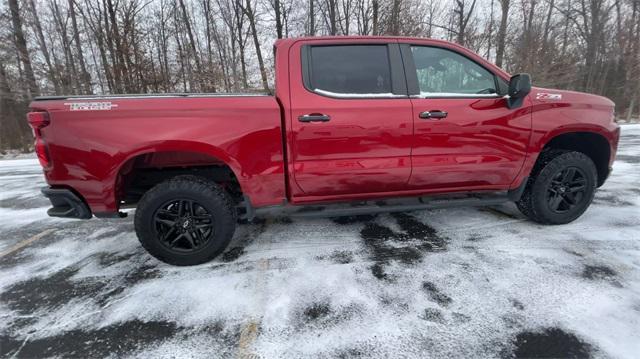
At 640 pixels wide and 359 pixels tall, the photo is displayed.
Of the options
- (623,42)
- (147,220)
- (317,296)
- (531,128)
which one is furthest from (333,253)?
(623,42)

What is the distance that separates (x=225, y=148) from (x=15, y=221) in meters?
3.84


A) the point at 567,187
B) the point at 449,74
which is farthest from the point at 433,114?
the point at 567,187

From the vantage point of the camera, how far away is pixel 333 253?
2893 mm

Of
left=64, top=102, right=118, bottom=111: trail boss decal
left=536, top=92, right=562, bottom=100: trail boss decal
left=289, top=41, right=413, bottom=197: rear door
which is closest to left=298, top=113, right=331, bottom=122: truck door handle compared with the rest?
left=289, top=41, right=413, bottom=197: rear door

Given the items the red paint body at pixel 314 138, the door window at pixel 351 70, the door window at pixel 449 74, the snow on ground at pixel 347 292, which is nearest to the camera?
the snow on ground at pixel 347 292

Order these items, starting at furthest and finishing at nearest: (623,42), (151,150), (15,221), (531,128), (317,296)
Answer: (623,42)
(15,221)
(531,128)
(151,150)
(317,296)

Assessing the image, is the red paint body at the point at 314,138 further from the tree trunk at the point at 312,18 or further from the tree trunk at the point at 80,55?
the tree trunk at the point at 312,18

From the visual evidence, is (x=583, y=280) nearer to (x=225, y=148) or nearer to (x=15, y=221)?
(x=225, y=148)

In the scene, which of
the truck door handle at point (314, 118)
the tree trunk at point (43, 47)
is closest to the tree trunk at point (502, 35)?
the truck door handle at point (314, 118)

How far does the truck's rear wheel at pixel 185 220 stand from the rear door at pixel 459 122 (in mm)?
1838

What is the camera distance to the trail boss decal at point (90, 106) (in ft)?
7.73

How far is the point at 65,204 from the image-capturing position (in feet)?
8.57

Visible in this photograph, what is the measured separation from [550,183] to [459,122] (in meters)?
1.35

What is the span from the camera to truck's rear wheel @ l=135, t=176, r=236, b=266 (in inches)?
102
